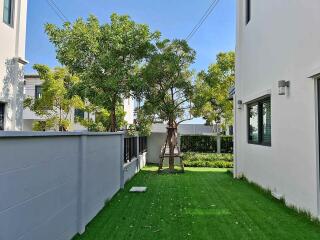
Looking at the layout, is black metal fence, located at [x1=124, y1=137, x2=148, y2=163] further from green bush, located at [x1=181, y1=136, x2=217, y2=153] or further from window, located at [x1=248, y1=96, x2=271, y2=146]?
green bush, located at [x1=181, y1=136, x2=217, y2=153]

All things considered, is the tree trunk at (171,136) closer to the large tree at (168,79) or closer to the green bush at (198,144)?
the large tree at (168,79)

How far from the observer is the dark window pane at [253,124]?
939 cm

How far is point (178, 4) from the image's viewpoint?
15.4 meters

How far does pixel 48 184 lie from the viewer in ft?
11.7

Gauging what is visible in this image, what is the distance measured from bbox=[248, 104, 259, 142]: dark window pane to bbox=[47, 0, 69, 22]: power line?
27.2ft

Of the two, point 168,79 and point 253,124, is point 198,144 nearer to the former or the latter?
point 168,79

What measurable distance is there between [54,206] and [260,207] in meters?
4.00

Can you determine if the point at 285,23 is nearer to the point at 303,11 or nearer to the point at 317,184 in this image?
the point at 303,11

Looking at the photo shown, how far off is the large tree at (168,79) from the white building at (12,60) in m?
4.31

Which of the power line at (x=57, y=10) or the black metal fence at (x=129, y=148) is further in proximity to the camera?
the power line at (x=57, y=10)

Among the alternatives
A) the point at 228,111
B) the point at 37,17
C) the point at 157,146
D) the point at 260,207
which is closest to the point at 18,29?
the point at 37,17

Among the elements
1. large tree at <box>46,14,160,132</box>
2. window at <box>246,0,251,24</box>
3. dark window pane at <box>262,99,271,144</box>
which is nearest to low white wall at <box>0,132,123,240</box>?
dark window pane at <box>262,99,271,144</box>

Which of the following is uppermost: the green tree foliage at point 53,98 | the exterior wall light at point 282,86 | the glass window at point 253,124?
the green tree foliage at point 53,98

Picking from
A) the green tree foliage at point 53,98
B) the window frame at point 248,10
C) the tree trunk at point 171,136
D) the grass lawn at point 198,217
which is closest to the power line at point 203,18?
the window frame at point 248,10
